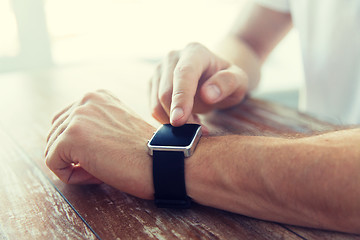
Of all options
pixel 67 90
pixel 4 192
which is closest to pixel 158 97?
pixel 4 192

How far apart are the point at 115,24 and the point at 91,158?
434 cm

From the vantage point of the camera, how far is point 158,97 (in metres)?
0.91

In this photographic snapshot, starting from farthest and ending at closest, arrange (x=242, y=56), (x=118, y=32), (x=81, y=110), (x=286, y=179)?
(x=118, y=32) → (x=242, y=56) → (x=81, y=110) → (x=286, y=179)

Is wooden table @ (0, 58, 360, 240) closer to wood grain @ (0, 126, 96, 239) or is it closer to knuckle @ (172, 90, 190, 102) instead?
wood grain @ (0, 126, 96, 239)

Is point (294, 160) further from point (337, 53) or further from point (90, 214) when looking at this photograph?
point (337, 53)

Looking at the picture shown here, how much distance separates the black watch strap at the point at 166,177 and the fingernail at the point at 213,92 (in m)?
0.29

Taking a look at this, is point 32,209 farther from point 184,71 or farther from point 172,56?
point 172,56

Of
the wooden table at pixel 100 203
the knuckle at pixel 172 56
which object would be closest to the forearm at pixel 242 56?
the wooden table at pixel 100 203

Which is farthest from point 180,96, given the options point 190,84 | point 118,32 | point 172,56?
point 118,32

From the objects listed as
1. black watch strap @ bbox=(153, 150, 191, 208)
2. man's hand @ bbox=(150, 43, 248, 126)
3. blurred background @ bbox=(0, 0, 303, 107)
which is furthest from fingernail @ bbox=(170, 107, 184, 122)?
blurred background @ bbox=(0, 0, 303, 107)

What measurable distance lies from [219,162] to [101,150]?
0.73 ft

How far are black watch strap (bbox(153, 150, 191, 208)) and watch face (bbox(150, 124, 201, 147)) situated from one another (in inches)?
0.9

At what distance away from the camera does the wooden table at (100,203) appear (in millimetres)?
549

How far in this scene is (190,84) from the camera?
0.78 metres
